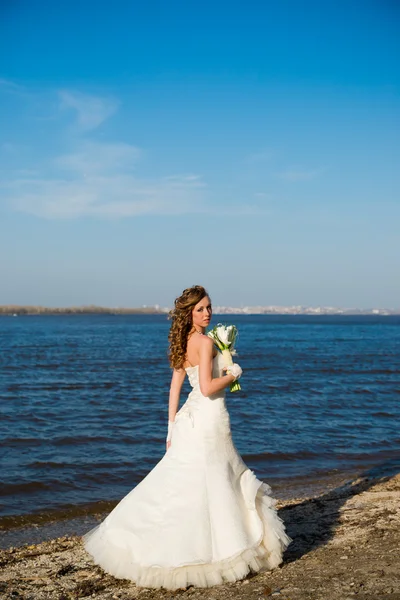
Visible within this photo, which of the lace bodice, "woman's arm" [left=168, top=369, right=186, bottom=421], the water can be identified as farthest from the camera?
the water

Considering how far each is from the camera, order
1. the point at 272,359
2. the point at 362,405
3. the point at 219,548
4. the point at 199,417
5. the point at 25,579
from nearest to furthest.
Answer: the point at 219,548, the point at 199,417, the point at 25,579, the point at 362,405, the point at 272,359

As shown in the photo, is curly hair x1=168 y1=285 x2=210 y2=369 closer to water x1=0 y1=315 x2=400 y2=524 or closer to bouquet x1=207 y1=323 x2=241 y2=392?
bouquet x1=207 y1=323 x2=241 y2=392

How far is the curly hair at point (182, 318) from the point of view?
548 centimetres

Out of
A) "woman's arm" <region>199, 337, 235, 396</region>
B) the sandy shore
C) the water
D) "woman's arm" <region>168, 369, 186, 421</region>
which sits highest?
"woman's arm" <region>199, 337, 235, 396</region>

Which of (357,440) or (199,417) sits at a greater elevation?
(199,417)

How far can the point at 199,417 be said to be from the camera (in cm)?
538

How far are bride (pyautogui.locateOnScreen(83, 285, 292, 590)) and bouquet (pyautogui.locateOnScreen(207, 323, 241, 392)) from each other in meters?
0.09

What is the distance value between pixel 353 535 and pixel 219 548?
235 cm

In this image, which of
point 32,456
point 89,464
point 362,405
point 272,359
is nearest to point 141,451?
point 89,464

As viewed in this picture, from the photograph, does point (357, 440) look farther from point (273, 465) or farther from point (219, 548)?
point (219, 548)

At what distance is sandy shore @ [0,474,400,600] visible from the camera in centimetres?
500

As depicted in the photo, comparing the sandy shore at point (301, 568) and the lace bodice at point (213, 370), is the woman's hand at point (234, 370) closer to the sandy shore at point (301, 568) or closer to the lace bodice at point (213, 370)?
the lace bodice at point (213, 370)

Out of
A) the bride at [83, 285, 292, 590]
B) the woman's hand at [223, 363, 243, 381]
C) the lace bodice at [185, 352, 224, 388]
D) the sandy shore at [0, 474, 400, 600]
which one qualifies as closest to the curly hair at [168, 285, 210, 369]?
the bride at [83, 285, 292, 590]

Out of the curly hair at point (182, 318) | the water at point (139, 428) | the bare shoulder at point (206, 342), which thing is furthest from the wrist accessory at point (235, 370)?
the water at point (139, 428)
